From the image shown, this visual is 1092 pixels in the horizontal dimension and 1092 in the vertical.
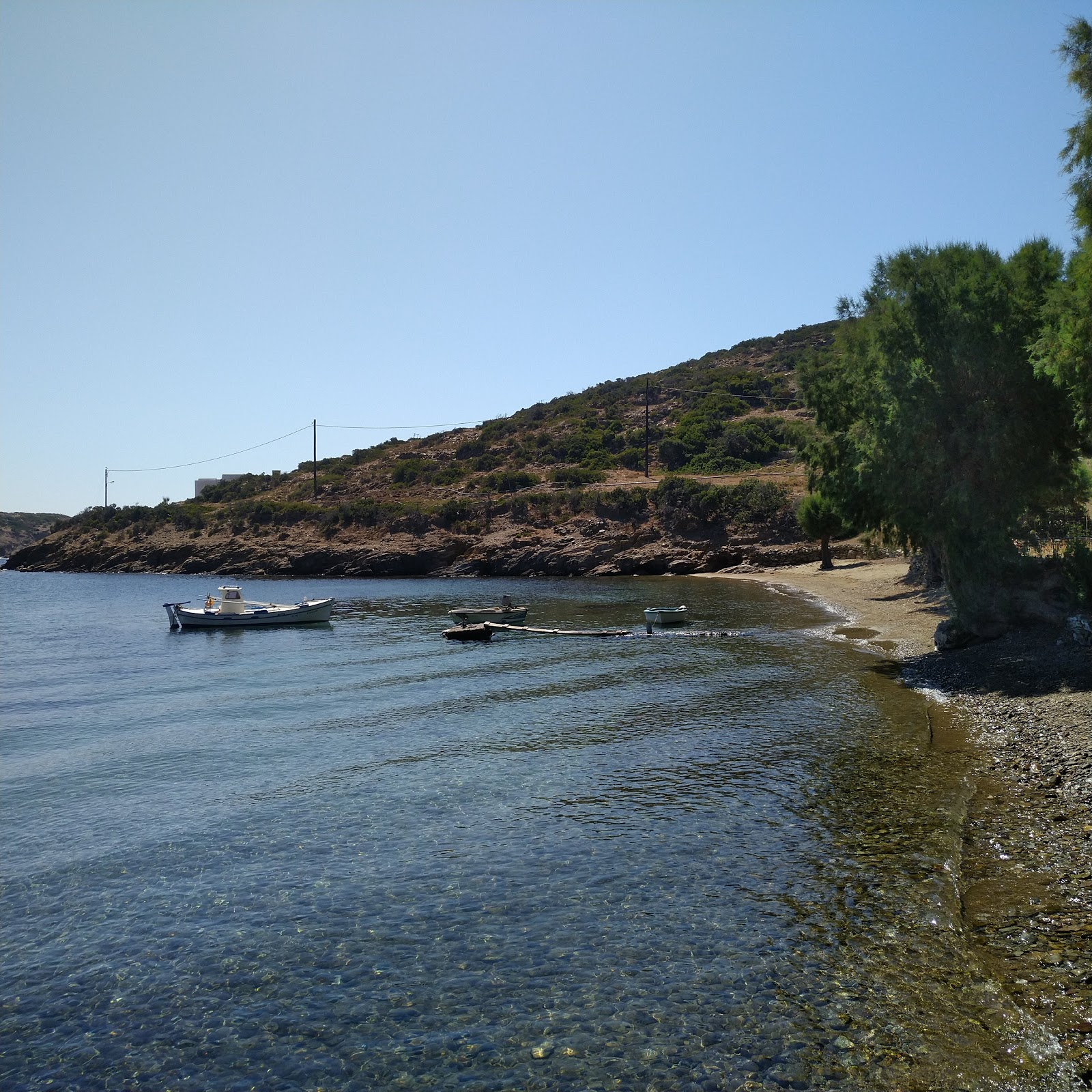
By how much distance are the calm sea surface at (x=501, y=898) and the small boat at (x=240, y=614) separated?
22191 millimetres

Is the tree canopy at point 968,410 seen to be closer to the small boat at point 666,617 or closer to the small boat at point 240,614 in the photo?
the small boat at point 666,617

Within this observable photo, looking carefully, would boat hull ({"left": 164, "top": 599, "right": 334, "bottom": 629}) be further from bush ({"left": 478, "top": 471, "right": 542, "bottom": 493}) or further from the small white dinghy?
bush ({"left": 478, "top": 471, "right": 542, "bottom": 493})

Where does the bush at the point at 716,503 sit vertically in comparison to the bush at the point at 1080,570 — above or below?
above

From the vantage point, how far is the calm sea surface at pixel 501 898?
7.77m

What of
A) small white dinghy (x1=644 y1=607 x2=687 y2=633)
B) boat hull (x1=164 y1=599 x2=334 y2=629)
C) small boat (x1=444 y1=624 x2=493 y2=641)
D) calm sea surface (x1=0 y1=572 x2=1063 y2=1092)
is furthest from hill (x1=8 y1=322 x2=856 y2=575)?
calm sea surface (x1=0 y1=572 x2=1063 y2=1092)

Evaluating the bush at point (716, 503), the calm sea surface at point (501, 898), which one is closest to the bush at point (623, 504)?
the bush at point (716, 503)

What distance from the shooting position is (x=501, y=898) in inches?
439

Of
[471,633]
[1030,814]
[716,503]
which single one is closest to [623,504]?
[716,503]

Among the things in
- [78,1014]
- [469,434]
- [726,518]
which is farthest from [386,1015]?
[469,434]

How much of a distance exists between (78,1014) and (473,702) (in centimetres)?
1664

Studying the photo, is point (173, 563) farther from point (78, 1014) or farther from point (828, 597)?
point (78, 1014)

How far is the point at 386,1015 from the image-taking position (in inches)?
335

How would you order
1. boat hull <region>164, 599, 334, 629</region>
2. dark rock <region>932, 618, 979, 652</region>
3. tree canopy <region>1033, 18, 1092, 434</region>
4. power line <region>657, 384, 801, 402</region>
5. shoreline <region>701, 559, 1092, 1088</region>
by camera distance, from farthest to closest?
power line <region>657, 384, 801, 402</region>
boat hull <region>164, 599, 334, 629</region>
dark rock <region>932, 618, 979, 652</region>
tree canopy <region>1033, 18, 1092, 434</region>
shoreline <region>701, 559, 1092, 1088</region>

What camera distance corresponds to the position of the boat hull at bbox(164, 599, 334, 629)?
47.0m
